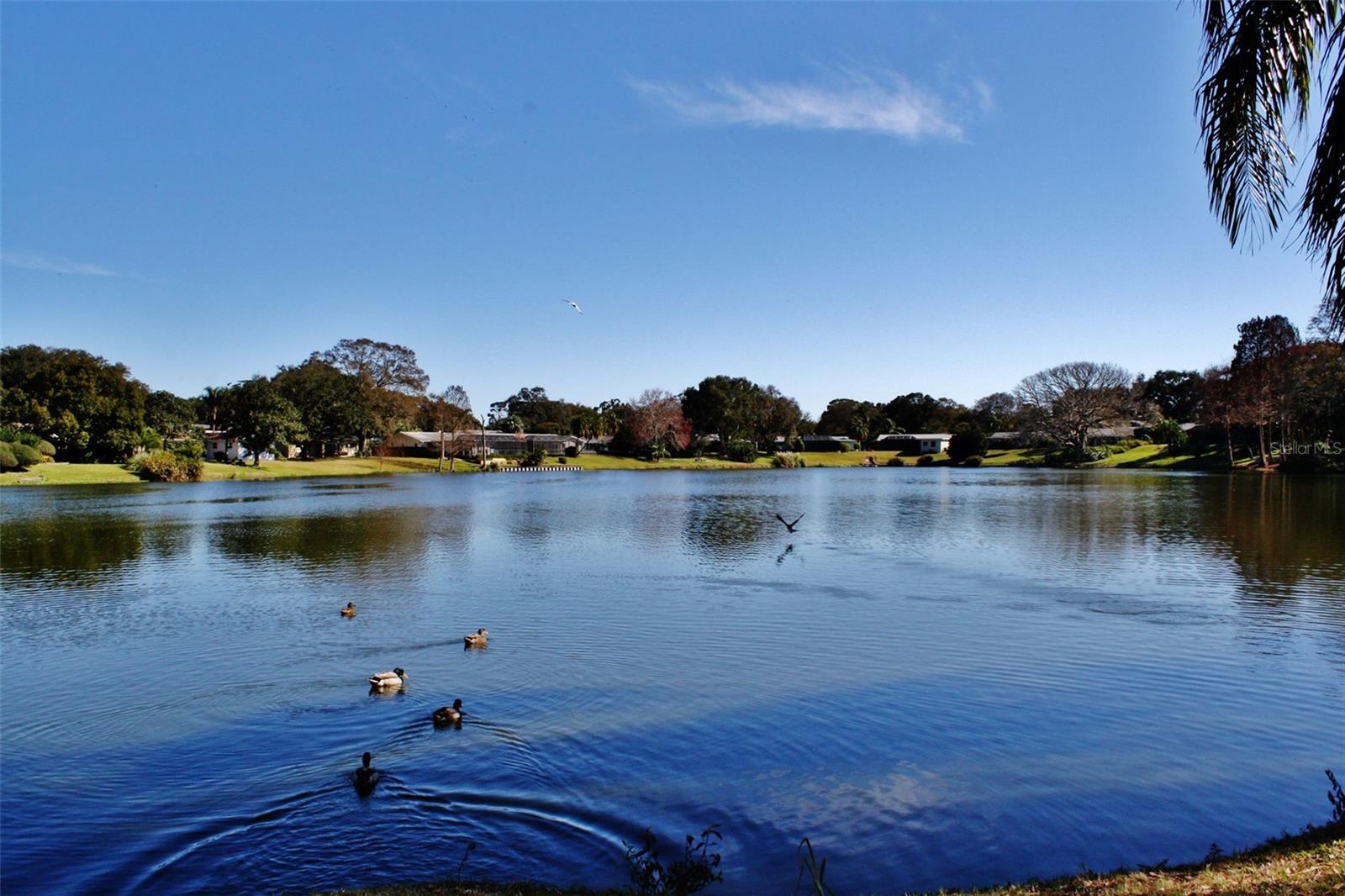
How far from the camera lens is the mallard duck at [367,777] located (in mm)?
10945

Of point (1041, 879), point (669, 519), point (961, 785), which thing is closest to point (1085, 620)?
point (961, 785)

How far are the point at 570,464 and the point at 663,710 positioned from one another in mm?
120643

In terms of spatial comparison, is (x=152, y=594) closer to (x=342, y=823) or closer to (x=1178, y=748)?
(x=342, y=823)

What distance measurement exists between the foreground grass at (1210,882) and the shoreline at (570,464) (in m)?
81.7

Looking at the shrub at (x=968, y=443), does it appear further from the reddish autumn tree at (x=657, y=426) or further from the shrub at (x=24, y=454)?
the shrub at (x=24, y=454)

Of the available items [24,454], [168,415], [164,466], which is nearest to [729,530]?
[164,466]

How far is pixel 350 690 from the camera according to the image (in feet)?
51.4

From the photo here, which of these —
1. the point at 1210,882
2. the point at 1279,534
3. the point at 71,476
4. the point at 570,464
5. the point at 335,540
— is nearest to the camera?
the point at 1210,882

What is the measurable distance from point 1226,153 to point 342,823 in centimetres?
1170

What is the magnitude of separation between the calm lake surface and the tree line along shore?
2328 inches

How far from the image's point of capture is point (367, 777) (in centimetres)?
1109

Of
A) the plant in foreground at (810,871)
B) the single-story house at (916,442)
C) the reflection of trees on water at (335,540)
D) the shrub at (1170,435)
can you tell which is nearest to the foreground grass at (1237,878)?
the plant in foreground at (810,871)

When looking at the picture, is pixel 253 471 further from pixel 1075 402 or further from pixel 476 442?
pixel 1075 402

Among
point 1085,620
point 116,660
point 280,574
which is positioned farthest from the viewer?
point 280,574
